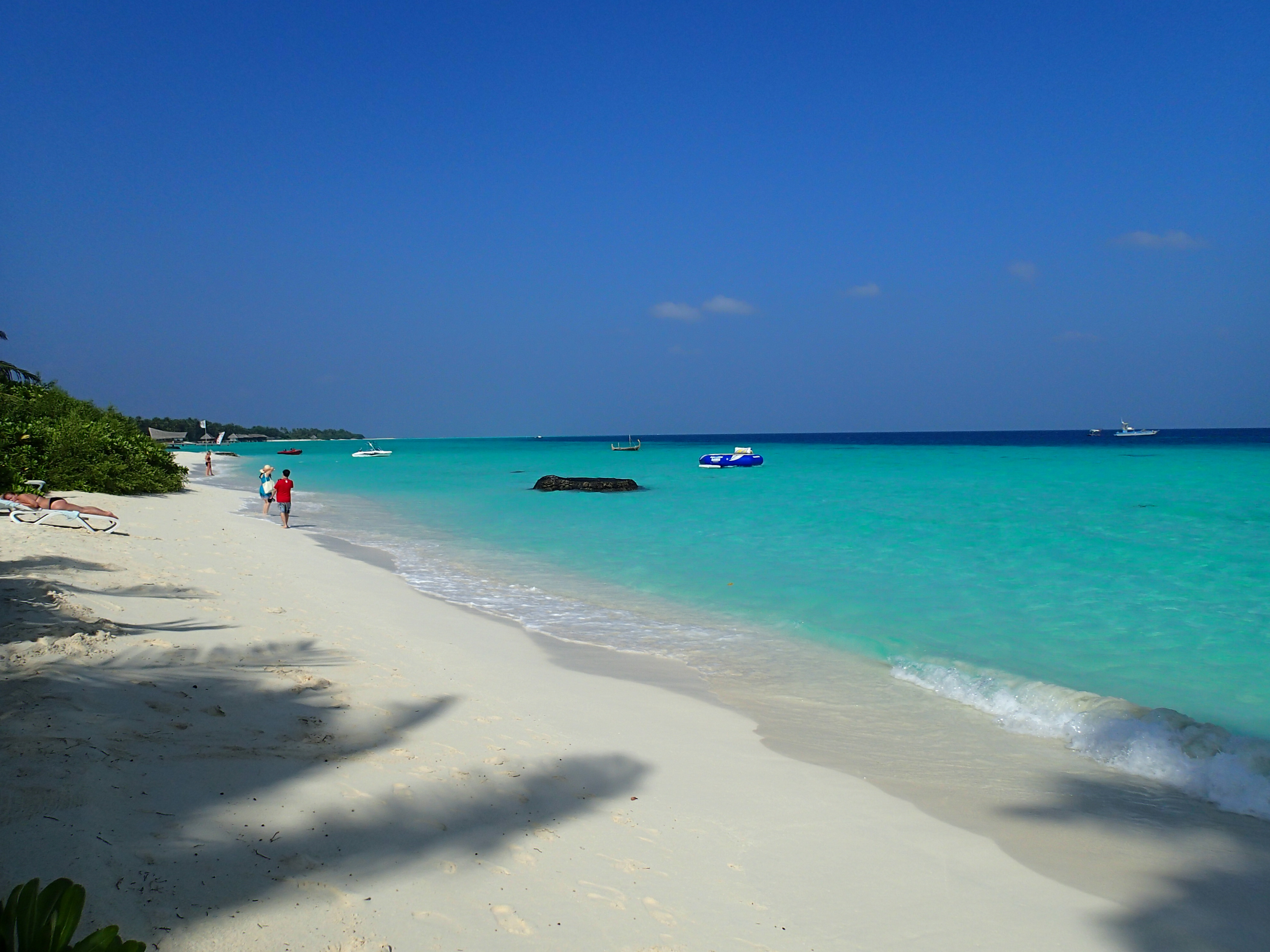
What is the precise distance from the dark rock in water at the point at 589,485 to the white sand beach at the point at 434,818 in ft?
97.6

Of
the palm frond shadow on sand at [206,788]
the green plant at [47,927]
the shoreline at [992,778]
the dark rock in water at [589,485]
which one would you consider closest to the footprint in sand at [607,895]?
the palm frond shadow on sand at [206,788]

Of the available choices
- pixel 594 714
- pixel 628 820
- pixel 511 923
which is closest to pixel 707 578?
pixel 594 714

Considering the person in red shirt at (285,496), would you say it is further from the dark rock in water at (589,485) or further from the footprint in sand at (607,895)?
the footprint in sand at (607,895)

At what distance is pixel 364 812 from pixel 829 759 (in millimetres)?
3431

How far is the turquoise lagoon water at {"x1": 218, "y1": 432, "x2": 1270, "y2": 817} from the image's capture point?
278 inches

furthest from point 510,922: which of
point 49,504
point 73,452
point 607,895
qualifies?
point 73,452

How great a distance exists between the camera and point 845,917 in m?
3.50

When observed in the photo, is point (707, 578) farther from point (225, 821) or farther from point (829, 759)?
point (225, 821)

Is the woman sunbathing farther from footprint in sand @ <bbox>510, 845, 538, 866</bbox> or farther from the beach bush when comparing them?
footprint in sand @ <bbox>510, 845, 538, 866</bbox>

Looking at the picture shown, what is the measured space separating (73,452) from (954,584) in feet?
73.6

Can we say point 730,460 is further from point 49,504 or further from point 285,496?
point 49,504

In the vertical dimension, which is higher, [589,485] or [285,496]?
[285,496]

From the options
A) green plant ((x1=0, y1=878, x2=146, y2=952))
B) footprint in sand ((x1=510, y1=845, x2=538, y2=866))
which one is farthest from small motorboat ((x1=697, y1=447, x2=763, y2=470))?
green plant ((x1=0, y1=878, x2=146, y2=952))

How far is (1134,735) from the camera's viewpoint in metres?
6.04
